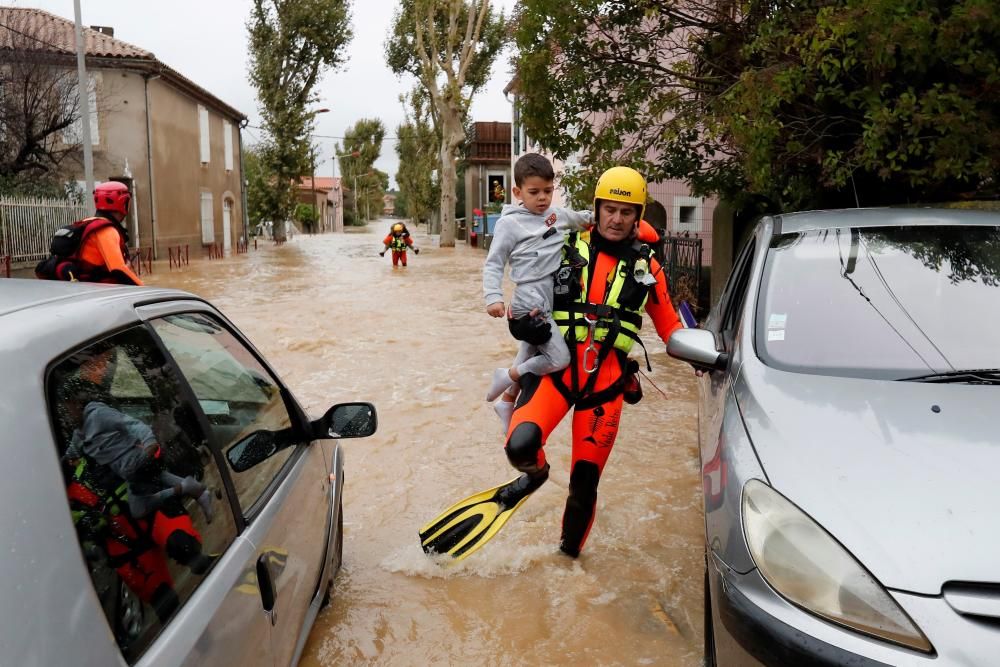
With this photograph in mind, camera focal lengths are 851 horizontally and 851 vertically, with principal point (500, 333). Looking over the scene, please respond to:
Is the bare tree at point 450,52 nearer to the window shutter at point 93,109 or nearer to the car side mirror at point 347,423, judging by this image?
the window shutter at point 93,109

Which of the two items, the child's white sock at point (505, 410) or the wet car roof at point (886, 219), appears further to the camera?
the child's white sock at point (505, 410)

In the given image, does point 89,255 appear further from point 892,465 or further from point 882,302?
point 892,465

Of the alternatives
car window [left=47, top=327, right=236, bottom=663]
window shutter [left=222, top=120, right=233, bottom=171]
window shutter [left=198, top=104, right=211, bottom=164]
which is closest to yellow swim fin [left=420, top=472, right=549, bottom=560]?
car window [left=47, top=327, right=236, bottom=663]

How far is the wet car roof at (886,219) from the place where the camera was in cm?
355

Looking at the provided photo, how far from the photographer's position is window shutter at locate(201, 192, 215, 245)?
3055 centimetres

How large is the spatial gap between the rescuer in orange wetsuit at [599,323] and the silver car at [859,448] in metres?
0.48

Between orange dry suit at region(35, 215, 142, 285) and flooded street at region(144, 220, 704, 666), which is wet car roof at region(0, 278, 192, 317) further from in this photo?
orange dry suit at region(35, 215, 142, 285)

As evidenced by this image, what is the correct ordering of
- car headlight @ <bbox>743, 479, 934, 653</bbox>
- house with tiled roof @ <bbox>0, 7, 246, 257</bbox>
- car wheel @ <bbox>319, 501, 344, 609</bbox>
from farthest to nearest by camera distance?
1. house with tiled roof @ <bbox>0, 7, 246, 257</bbox>
2. car wheel @ <bbox>319, 501, 344, 609</bbox>
3. car headlight @ <bbox>743, 479, 934, 653</bbox>

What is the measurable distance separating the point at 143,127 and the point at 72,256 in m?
21.4

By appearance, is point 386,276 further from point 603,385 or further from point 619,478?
point 603,385

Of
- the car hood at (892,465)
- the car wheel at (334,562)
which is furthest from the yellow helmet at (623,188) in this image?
the car wheel at (334,562)

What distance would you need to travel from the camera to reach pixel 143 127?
83.0 feet

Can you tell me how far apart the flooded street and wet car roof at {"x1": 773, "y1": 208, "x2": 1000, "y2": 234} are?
5.72 feet

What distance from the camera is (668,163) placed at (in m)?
10.4
